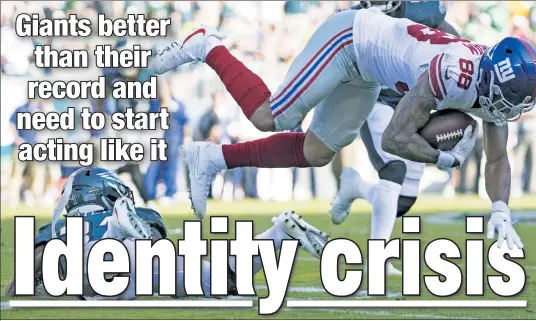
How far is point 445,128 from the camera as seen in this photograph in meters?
6.05

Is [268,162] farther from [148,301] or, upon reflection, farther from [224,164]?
[148,301]

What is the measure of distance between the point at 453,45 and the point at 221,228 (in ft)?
7.72

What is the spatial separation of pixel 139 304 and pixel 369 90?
5.40 ft

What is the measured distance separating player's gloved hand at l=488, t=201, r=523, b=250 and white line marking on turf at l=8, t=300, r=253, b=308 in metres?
1.28

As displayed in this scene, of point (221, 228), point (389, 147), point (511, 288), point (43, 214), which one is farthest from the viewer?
point (43, 214)

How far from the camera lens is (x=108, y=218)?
6.75 m

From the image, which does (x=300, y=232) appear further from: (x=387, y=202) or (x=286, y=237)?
(x=387, y=202)

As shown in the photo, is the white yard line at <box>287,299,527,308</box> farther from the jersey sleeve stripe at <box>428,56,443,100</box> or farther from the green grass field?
the jersey sleeve stripe at <box>428,56,443,100</box>

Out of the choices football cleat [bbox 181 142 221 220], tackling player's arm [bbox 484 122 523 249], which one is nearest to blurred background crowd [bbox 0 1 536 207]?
football cleat [bbox 181 142 221 220]

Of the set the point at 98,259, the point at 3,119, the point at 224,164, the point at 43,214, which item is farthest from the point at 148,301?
the point at 3,119

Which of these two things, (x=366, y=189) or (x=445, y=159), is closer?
(x=445, y=159)

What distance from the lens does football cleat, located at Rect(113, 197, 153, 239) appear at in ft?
21.2

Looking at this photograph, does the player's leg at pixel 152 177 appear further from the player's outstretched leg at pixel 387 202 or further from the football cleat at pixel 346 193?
the player's outstretched leg at pixel 387 202

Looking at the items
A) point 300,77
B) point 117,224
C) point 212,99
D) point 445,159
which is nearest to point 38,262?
point 117,224
